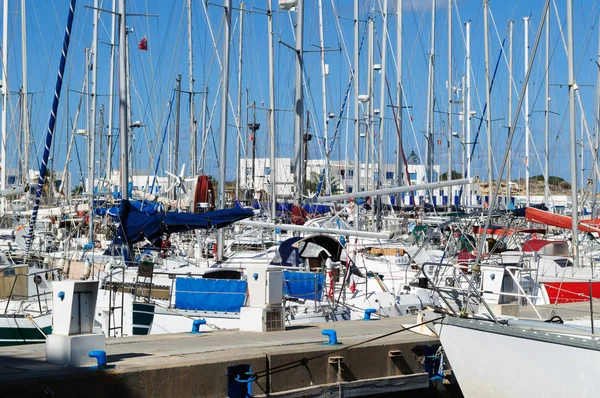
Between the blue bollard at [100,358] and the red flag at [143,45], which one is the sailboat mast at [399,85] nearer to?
the red flag at [143,45]

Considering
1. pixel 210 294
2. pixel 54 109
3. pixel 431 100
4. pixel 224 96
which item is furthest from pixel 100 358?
pixel 431 100

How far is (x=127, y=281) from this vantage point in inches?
842

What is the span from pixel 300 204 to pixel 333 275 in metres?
2.89

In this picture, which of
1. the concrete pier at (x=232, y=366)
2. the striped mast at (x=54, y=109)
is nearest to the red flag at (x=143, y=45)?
the striped mast at (x=54, y=109)

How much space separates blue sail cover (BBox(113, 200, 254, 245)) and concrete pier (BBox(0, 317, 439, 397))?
6319 mm

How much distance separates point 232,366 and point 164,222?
1043 cm

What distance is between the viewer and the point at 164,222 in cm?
2172

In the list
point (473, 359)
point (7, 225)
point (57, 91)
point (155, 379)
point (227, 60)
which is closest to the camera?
point (155, 379)

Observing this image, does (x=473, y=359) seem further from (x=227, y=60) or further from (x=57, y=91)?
(x=227, y=60)

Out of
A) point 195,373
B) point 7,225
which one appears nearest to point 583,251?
point 195,373

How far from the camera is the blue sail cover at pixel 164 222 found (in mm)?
21859

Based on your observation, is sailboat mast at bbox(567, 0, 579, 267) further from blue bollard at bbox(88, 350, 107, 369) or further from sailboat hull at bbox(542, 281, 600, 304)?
blue bollard at bbox(88, 350, 107, 369)

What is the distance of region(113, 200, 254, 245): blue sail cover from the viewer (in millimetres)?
21859

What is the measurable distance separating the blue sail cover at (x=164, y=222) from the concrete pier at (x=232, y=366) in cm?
632
